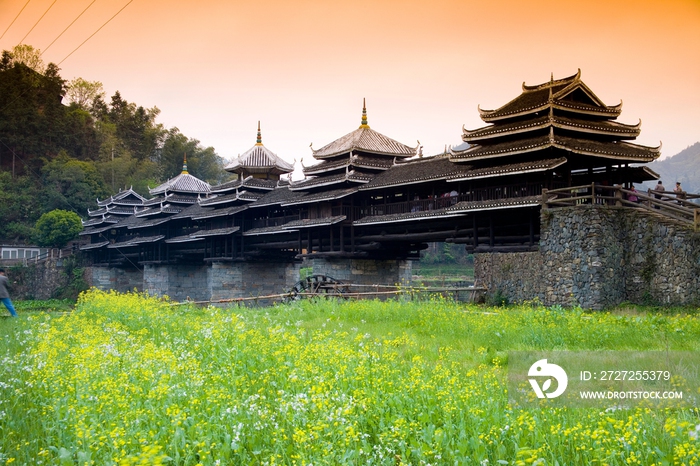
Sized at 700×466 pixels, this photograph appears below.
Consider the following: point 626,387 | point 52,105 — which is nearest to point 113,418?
point 626,387

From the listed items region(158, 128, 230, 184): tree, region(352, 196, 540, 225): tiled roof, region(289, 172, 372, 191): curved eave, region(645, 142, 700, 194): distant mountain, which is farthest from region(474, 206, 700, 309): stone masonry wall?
region(645, 142, 700, 194): distant mountain

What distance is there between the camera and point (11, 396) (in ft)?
23.5

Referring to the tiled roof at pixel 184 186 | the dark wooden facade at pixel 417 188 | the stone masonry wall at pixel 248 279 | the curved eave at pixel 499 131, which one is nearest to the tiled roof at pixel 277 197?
the dark wooden facade at pixel 417 188

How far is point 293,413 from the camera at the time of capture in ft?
19.3

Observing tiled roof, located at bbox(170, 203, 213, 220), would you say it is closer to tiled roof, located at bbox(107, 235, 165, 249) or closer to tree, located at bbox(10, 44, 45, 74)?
tiled roof, located at bbox(107, 235, 165, 249)

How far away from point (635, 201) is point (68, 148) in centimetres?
6533

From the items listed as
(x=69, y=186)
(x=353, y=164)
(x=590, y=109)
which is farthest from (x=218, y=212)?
(x=69, y=186)

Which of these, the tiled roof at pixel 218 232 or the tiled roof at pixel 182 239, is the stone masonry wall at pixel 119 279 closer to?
the tiled roof at pixel 182 239

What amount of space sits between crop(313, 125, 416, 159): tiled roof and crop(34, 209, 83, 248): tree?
29529 millimetres

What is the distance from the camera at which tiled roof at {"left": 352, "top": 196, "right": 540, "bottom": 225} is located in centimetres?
2033

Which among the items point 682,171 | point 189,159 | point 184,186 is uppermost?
point 682,171

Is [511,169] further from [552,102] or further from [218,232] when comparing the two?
[218,232]

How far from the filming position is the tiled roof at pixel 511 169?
65.1 feet

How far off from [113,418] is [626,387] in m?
5.45
